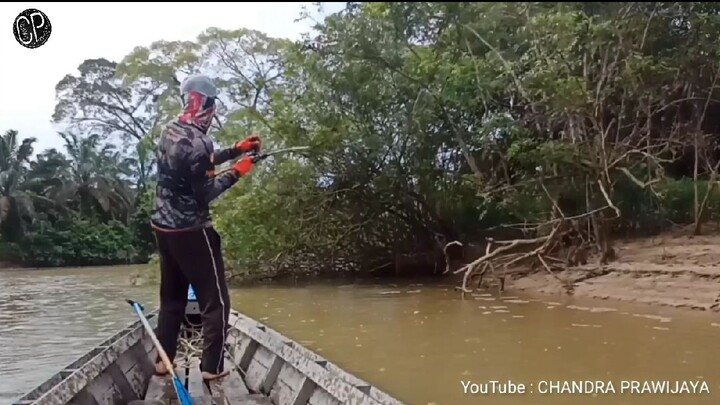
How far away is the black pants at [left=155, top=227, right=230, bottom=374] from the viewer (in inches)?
133

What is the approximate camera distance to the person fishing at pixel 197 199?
3.30 m

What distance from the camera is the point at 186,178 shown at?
3.30 metres

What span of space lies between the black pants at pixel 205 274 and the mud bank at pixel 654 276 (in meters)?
6.59

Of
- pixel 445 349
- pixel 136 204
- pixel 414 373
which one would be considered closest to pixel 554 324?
pixel 445 349

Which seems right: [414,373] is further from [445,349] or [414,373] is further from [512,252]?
[512,252]

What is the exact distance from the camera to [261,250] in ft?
47.1

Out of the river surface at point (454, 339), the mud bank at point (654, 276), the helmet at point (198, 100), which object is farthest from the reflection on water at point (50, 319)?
the mud bank at point (654, 276)

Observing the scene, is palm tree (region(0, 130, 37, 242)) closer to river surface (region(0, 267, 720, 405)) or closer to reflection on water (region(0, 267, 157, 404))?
reflection on water (region(0, 267, 157, 404))

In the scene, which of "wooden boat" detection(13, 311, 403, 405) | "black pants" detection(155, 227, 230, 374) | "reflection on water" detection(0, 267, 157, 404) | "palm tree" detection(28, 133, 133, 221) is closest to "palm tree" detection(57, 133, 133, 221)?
"palm tree" detection(28, 133, 133, 221)

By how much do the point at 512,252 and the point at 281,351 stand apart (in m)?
9.35

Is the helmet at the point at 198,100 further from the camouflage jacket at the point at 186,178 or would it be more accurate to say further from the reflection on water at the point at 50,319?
the reflection on water at the point at 50,319

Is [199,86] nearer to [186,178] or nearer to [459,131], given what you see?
[186,178]

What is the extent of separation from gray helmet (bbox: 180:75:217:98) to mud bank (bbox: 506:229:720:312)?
6810mm

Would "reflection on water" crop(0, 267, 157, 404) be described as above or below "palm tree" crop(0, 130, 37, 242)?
below
